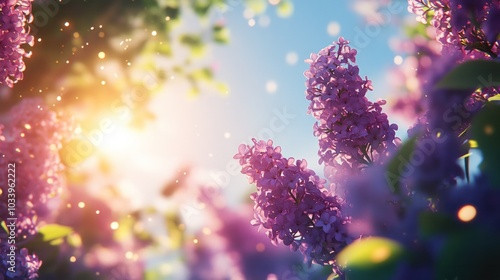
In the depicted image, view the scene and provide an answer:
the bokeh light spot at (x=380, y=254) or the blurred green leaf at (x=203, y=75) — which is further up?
the blurred green leaf at (x=203, y=75)

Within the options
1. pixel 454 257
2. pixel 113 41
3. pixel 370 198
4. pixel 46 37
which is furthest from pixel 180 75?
pixel 454 257

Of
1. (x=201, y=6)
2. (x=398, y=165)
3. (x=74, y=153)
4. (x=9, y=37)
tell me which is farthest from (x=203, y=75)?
(x=398, y=165)

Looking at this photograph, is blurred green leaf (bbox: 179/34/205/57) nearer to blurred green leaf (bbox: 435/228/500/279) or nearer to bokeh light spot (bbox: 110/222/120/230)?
bokeh light spot (bbox: 110/222/120/230)

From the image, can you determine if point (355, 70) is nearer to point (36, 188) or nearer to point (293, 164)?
point (293, 164)

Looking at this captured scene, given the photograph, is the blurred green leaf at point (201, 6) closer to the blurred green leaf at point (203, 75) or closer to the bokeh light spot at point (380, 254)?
the blurred green leaf at point (203, 75)

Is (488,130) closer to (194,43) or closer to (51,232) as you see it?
(51,232)

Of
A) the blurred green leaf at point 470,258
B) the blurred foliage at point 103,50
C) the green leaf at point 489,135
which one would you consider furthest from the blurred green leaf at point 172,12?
the blurred green leaf at point 470,258
